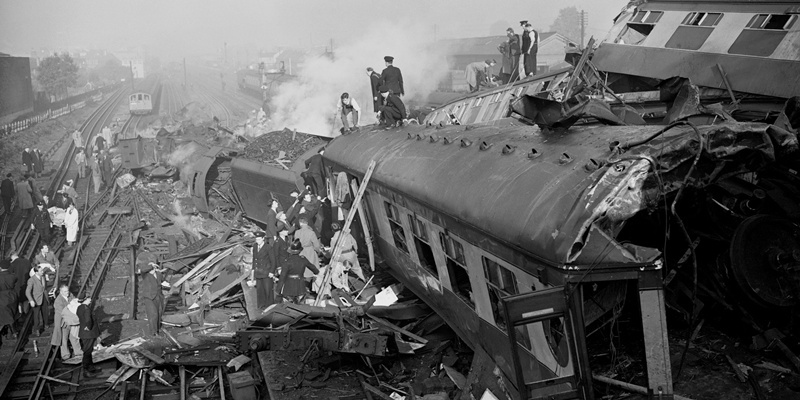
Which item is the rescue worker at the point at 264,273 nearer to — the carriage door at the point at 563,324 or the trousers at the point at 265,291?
the trousers at the point at 265,291

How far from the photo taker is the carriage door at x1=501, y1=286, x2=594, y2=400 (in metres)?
5.20

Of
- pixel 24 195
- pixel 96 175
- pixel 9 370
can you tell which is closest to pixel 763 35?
pixel 9 370

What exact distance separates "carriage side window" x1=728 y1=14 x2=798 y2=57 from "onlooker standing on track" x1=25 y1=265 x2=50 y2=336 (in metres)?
12.2

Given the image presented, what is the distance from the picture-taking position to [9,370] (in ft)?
37.7

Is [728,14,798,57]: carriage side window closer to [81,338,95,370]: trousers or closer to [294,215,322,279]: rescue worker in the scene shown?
[294,215,322,279]: rescue worker

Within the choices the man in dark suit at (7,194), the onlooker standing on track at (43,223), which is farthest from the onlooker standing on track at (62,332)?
the man in dark suit at (7,194)

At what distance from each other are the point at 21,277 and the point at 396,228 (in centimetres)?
739

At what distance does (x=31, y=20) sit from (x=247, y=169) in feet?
129

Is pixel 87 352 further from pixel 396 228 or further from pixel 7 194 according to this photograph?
pixel 7 194

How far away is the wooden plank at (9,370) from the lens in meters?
10.8

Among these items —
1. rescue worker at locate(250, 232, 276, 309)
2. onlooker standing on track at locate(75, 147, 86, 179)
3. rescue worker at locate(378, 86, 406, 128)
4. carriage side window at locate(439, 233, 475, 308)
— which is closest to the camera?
carriage side window at locate(439, 233, 475, 308)

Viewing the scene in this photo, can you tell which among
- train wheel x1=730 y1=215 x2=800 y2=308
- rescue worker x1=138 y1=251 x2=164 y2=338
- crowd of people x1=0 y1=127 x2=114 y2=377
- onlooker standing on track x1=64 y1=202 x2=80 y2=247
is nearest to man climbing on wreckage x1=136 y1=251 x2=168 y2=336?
rescue worker x1=138 y1=251 x2=164 y2=338

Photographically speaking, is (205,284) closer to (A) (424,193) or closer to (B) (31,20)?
(A) (424,193)

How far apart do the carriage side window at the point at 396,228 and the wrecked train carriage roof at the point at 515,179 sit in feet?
1.43
